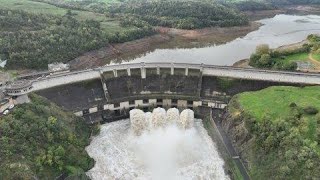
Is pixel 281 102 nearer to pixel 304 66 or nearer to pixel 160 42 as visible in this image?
pixel 304 66

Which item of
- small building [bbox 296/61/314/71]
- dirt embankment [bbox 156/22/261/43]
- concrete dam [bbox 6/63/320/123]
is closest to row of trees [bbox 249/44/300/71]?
small building [bbox 296/61/314/71]

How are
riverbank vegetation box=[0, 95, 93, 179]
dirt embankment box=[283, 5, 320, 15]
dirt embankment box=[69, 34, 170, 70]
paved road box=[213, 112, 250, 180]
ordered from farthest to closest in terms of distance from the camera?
dirt embankment box=[283, 5, 320, 15] < dirt embankment box=[69, 34, 170, 70] < paved road box=[213, 112, 250, 180] < riverbank vegetation box=[0, 95, 93, 179]

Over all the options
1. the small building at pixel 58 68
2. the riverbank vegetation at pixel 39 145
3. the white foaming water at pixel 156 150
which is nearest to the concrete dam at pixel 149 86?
the white foaming water at pixel 156 150

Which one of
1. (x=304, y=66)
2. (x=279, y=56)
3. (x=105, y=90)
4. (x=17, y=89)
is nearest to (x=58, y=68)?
(x=105, y=90)

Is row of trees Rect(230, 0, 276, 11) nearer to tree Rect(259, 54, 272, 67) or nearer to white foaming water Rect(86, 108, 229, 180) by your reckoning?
tree Rect(259, 54, 272, 67)

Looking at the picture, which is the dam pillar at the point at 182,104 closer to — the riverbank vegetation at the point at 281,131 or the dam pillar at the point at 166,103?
the dam pillar at the point at 166,103

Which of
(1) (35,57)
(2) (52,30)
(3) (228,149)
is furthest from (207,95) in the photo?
(2) (52,30)
